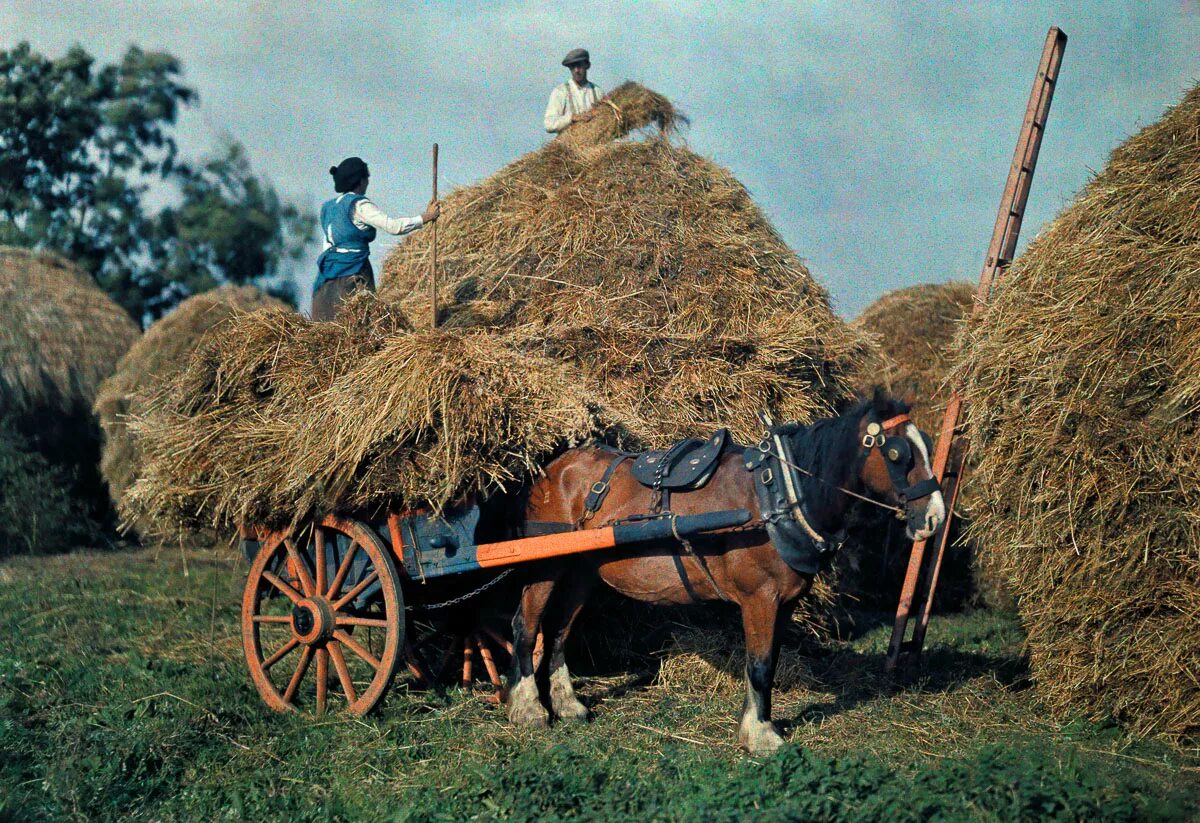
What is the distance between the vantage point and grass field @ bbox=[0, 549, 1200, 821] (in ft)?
14.9

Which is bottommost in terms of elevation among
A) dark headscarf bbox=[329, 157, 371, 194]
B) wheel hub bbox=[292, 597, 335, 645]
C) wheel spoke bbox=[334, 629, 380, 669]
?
wheel spoke bbox=[334, 629, 380, 669]

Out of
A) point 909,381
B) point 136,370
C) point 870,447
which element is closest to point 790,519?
point 870,447

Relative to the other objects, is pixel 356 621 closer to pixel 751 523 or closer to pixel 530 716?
pixel 530 716

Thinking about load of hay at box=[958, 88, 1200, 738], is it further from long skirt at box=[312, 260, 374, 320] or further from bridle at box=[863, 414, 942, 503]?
long skirt at box=[312, 260, 374, 320]

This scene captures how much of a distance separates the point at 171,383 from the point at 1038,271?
Answer: 526 centimetres

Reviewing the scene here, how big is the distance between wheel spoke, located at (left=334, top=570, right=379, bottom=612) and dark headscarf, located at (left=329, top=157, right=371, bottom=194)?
2.81 m

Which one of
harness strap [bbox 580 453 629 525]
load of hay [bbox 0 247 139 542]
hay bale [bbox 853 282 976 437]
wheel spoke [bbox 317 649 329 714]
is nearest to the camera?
harness strap [bbox 580 453 629 525]

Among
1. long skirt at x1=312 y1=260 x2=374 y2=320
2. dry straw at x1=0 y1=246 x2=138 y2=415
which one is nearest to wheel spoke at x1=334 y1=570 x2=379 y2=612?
long skirt at x1=312 y1=260 x2=374 y2=320

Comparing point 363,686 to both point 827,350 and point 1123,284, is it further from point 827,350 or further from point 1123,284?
point 1123,284

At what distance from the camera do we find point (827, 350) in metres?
7.68

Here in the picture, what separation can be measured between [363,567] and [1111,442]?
4068 mm

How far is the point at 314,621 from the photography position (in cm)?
637

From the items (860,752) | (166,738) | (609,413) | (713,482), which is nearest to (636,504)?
(713,482)

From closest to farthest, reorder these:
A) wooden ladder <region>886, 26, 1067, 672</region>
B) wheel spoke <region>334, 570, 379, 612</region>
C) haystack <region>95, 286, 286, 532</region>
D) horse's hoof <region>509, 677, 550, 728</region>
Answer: horse's hoof <region>509, 677, 550, 728</region> < wheel spoke <region>334, 570, 379, 612</region> < wooden ladder <region>886, 26, 1067, 672</region> < haystack <region>95, 286, 286, 532</region>
